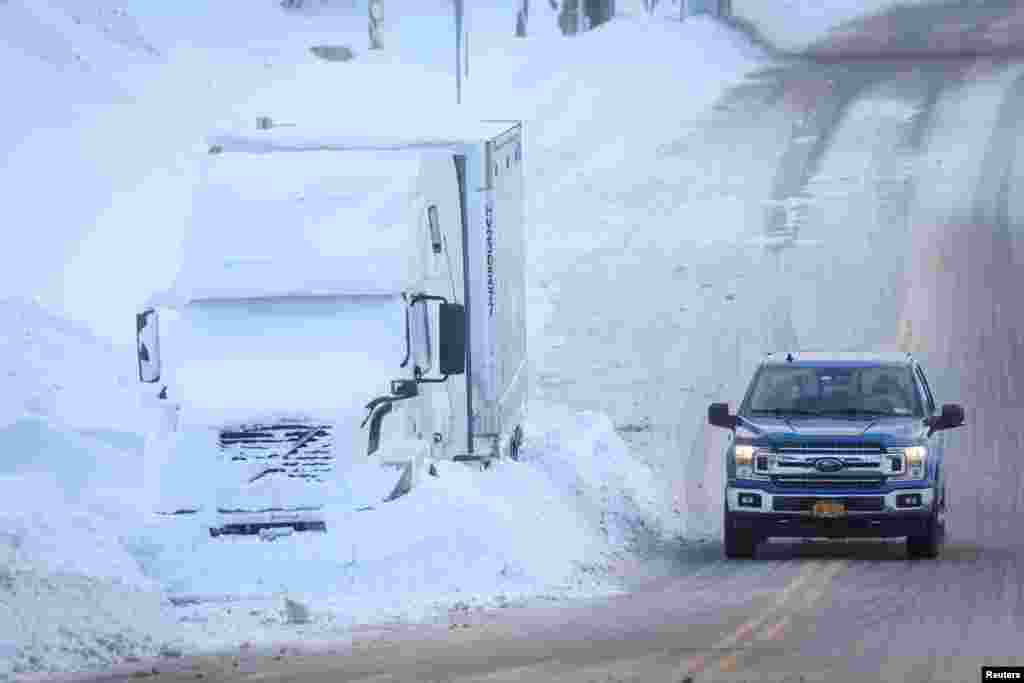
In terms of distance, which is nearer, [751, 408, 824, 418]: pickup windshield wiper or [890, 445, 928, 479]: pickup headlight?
[890, 445, 928, 479]: pickup headlight

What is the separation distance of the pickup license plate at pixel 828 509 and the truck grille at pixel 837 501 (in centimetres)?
3

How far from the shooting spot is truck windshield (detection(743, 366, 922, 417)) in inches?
816

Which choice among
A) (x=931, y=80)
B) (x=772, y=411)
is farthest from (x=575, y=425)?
(x=931, y=80)

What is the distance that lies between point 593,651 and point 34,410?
1280cm

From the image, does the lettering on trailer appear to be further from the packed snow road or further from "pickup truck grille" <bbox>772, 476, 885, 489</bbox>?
"pickup truck grille" <bbox>772, 476, 885, 489</bbox>

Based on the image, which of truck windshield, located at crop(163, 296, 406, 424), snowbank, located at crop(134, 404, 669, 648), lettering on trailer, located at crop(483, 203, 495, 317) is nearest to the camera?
snowbank, located at crop(134, 404, 669, 648)

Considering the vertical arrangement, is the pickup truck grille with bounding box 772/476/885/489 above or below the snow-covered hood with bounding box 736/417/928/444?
below

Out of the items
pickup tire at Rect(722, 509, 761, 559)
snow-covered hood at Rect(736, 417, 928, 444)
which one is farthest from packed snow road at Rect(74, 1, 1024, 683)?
snow-covered hood at Rect(736, 417, 928, 444)

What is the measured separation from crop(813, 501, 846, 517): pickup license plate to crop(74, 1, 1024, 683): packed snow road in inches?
16.7

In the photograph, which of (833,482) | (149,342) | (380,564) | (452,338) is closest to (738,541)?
(833,482)

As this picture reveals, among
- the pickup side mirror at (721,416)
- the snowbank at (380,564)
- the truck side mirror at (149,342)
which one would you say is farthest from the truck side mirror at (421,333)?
the pickup side mirror at (721,416)

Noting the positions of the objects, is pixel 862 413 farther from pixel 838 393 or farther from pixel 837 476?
Answer: pixel 837 476

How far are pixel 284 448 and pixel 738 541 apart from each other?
5.23 m

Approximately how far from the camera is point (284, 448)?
54.3 feet
